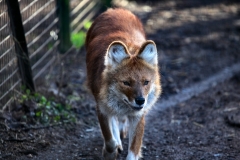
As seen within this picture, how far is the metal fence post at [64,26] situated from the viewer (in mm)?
9734

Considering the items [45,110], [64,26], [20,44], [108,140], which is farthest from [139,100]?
[64,26]

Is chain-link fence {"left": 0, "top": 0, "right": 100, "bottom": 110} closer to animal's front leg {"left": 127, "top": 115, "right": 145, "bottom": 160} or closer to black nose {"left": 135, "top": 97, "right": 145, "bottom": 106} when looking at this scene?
animal's front leg {"left": 127, "top": 115, "right": 145, "bottom": 160}

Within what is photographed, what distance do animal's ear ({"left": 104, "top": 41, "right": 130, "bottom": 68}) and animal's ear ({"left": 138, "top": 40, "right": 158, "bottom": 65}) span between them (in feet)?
0.58

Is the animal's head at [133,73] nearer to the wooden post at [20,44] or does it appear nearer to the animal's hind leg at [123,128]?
the animal's hind leg at [123,128]

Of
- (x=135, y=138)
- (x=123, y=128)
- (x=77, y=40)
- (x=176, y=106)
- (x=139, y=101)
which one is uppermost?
(x=139, y=101)

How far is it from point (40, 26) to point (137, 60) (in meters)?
2.91

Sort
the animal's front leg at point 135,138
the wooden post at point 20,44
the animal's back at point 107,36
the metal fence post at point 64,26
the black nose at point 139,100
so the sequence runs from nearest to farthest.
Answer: the black nose at point 139,100
the animal's front leg at point 135,138
the animal's back at point 107,36
the wooden post at point 20,44
the metal fence post at point 64,26

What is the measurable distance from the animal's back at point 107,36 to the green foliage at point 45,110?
2.62 feet

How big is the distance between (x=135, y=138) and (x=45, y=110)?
169 cm

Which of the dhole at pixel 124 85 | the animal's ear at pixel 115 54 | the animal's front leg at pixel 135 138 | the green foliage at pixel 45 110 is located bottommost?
the green foliage at pixel 45 110

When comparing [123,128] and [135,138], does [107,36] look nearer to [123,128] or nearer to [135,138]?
[123,128]

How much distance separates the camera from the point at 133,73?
5938 millimetres

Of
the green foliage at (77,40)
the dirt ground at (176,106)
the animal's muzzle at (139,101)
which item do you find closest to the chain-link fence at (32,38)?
the green foliage at (77,40)

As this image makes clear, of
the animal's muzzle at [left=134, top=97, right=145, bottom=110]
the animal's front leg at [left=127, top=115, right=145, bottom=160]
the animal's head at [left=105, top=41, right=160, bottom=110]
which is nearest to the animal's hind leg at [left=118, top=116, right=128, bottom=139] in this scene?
the animal's front leg at [left=127, top=115, right=145, bottom=160]
